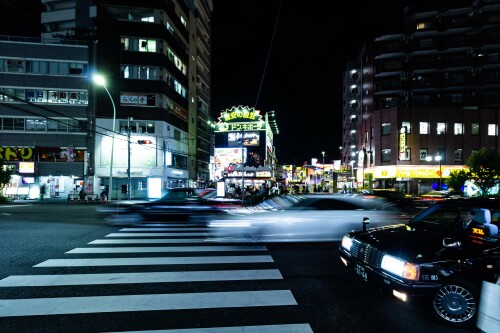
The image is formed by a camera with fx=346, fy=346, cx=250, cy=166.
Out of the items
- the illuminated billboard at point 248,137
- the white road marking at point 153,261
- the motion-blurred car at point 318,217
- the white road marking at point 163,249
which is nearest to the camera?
Result: the white road marking at point 153,261

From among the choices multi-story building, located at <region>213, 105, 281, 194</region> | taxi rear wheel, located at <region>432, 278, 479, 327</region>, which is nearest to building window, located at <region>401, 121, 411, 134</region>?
multi-story building, located at <region>213, 105, 281, 194</region>

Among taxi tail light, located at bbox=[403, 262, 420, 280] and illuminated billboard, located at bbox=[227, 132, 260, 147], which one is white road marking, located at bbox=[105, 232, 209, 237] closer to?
taxi tail light, located at bbox=[403, 262, 420, 280]

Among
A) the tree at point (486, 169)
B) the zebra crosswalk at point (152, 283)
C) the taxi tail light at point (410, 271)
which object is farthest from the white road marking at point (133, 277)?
the tree at point (486, 169)

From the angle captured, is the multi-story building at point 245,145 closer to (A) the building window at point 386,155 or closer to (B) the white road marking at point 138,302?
(A) the building window at point 386,155

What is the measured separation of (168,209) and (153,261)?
6.73 metres

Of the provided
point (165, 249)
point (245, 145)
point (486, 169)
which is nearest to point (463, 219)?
point (165, 249)

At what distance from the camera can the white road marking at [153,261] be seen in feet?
24.3

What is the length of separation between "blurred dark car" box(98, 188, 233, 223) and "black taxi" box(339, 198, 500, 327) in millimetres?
10029

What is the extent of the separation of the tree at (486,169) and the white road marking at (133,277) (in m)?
35.8

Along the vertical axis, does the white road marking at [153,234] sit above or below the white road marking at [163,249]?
below

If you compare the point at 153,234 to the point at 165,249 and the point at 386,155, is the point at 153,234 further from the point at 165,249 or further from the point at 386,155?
the point at 386,155

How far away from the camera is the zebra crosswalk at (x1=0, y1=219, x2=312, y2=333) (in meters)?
4.82

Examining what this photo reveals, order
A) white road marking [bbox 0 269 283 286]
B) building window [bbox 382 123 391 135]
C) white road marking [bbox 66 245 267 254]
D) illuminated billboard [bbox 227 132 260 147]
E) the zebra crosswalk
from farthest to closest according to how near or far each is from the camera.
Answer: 1. illuminated billboard [bbox 227 132 260 147]
2. building window [bbox 382 123 391 135]
3. white road marking [bbox 66 245 267 254]
4. white road marking [bbox 0 269 283 286]
5. the zebra crosswalk

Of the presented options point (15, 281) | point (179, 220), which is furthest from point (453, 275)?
point (179, 220)
